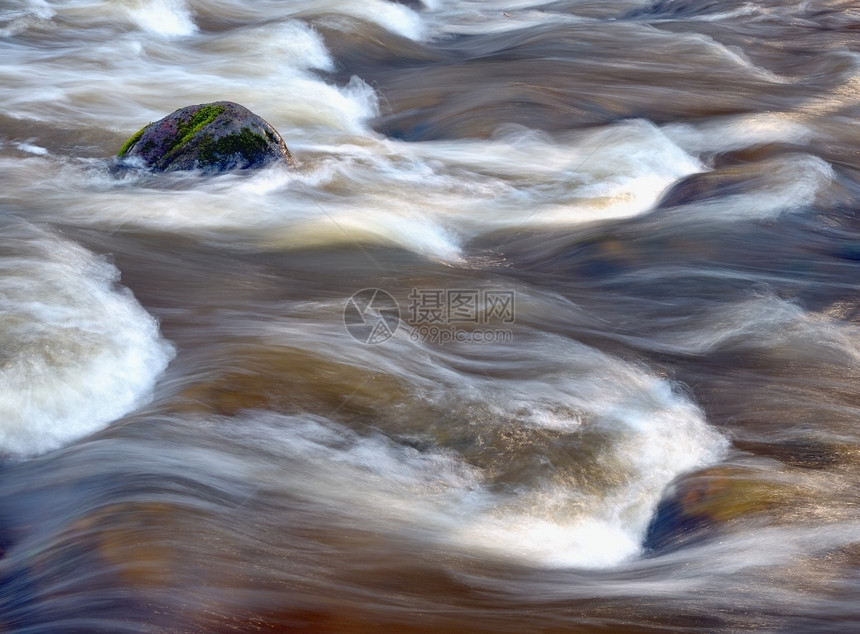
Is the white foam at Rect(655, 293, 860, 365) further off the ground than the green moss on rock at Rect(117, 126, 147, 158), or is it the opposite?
the green moss on rock at Rect(117, 126, 147, 158)

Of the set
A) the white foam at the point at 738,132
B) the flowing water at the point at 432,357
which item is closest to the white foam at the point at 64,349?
the flowing water at the point at 432,357

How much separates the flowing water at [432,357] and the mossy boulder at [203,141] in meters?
0.17

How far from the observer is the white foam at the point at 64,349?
420 cm

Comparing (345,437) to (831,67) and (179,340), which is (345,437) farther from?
(831,67)

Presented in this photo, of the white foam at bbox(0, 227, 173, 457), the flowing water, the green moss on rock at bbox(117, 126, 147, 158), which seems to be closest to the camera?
the flowing water

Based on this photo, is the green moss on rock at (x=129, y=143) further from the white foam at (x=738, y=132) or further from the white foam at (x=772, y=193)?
the white foam at (x=738, y=132)

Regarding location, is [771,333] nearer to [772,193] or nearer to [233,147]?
[772,193]

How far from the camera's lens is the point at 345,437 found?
4250 mm

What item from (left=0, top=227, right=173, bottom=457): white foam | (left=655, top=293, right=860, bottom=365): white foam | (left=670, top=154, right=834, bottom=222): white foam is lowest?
(left=0, top=227, right=173, bottom=457): white foam

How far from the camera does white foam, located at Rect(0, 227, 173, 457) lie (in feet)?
13.8
